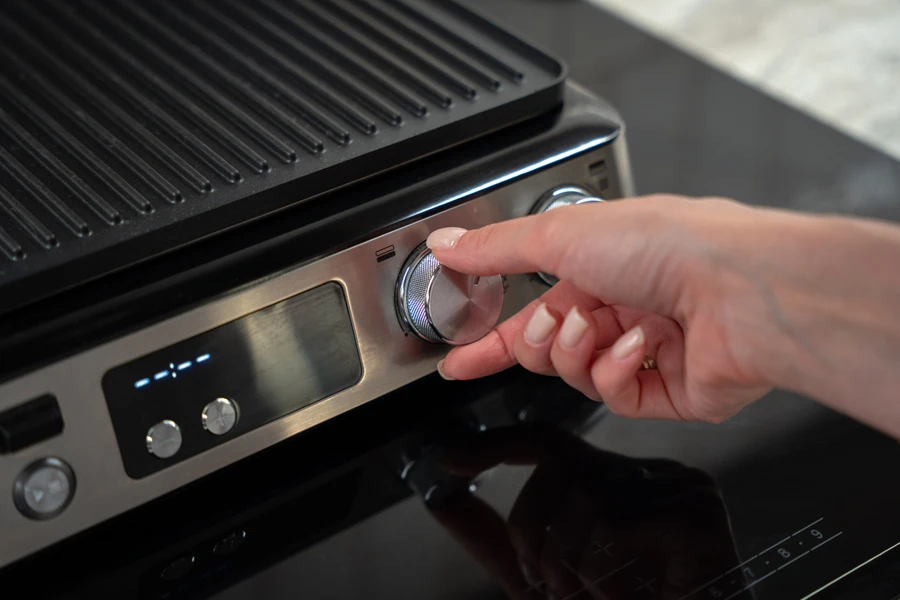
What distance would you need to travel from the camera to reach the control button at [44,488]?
56 centimetres

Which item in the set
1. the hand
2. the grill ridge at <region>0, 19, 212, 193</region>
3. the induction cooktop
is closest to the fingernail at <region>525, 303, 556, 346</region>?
the hand

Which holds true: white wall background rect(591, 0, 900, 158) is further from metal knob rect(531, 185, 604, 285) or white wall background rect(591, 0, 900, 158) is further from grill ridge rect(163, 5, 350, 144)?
grill ridge rect(163, 5, 350, 144)

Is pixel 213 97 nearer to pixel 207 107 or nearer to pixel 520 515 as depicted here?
pixel 207 107

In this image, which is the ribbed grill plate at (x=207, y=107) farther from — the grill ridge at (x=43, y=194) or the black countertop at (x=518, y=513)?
the black countertop at (x=518, y=513)

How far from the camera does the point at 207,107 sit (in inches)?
27.1

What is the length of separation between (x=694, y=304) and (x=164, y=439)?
0.33 meters

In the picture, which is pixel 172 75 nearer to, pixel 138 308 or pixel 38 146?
pixel 38 146

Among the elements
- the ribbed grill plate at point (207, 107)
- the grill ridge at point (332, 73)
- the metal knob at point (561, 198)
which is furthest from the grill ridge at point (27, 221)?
the metal knob at point (561, 198)

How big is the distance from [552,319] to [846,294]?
179mm

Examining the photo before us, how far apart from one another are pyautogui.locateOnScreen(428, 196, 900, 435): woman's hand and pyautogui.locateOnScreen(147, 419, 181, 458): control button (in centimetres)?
18

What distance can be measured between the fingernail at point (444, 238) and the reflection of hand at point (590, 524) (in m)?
0.16

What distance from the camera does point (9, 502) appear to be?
559 millimetres

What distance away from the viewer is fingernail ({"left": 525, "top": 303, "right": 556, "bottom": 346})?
619 millimetres

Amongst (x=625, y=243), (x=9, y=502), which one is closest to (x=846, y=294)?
(x=625, y=243)
